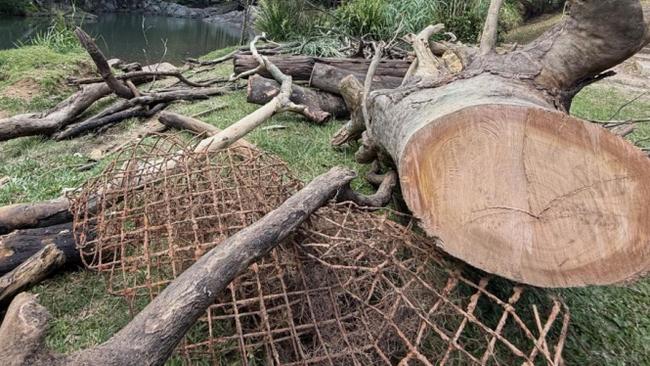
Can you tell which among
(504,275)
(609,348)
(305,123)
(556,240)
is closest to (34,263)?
(504,275)

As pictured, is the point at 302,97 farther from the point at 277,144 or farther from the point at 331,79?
the point at 277,144

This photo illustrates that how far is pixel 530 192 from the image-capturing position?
5.17 ft

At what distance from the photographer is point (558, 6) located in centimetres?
1572

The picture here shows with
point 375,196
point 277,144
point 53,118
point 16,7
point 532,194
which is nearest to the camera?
point 532,194

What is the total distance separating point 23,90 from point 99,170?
3067mm

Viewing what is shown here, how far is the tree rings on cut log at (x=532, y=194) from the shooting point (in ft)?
4.88

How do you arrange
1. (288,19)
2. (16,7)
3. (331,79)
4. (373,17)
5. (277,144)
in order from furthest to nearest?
(16,7)
(288,19)
(373,17)
(331,79)
(277,144)

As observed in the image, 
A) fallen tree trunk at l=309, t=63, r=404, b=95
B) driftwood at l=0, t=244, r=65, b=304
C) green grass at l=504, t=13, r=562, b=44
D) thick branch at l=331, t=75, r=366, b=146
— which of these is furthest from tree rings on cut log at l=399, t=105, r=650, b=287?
green grass at l=504, t=13, r=562, b=44

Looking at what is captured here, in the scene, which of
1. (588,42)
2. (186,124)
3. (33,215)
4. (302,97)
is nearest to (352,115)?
(302,97)

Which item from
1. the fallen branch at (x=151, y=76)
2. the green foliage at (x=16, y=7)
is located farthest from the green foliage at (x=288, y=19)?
the green foliage at (x=16, y=7)

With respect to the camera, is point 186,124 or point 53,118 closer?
point 186,124

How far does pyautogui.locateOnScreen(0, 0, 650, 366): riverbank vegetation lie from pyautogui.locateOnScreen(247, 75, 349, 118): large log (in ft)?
0.61

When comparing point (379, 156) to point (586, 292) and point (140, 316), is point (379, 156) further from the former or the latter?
point (140, 316)

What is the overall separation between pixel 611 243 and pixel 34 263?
2.24 meters
